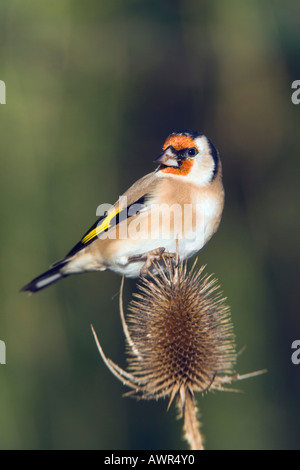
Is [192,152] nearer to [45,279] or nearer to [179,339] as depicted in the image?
[179,339]

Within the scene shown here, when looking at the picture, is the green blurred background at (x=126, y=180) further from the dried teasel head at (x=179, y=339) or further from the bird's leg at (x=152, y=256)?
the dried teasel head at (x=179, y=339)

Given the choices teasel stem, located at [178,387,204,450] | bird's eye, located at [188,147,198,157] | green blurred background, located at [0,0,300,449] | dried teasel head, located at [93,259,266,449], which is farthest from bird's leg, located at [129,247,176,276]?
green blurred background, located at [0,0,300,449]

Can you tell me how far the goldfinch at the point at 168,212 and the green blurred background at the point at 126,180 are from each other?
1865 mm

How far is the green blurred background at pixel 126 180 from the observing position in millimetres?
5039

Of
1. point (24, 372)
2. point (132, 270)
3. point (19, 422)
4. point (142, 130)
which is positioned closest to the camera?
point (132, 270)

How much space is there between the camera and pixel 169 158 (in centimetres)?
312

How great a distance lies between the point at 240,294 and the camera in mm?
5445

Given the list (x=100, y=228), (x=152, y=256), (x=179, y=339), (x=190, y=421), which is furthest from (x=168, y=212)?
(x=190, y=421)

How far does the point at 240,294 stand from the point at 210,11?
2.86 metres

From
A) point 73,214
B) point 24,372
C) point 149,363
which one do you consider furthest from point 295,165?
point 149,363

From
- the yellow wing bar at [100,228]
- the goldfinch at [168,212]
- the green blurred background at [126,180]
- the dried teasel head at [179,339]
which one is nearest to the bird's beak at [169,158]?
the goldfinch at [168,212]

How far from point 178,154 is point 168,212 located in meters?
0.32

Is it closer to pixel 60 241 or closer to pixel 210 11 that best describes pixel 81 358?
pixel 60 241

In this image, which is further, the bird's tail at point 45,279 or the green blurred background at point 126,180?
the green blurred background at point 126,180
